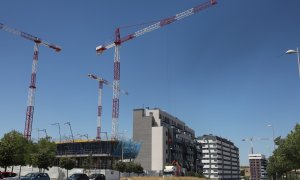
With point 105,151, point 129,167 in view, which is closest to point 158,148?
point 105,151

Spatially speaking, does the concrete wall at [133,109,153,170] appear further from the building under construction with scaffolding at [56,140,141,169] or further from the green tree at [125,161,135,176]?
the green tree at [125,161,135,176]

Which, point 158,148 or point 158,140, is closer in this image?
point 158,148

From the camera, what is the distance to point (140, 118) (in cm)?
15838

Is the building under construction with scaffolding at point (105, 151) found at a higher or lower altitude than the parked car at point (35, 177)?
higher

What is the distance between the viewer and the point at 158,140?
15038 centimetres

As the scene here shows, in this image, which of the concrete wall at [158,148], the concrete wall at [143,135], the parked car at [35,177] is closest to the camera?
the parked car at [35,177]

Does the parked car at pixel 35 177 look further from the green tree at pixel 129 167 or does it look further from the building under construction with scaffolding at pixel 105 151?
the building under construction with scaffolding at pixel 105 151

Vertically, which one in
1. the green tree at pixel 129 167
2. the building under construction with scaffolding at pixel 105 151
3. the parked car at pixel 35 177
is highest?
the building under construction with scaffolding at pixel 105 151

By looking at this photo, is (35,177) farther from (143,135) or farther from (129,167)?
(143,135)

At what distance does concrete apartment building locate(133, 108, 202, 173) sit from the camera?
149m

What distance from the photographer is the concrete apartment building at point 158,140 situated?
149 m

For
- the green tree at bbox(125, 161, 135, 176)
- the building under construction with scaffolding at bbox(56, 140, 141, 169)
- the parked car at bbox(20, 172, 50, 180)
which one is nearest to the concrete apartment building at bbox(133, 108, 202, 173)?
the building under construction with scaffolding at bbox(56, 140, 141, 169)

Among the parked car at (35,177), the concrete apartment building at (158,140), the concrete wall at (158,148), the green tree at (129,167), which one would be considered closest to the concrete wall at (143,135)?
the concrete apartment building at (158,140)

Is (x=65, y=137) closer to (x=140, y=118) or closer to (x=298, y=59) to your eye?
(x=140, y=118)
